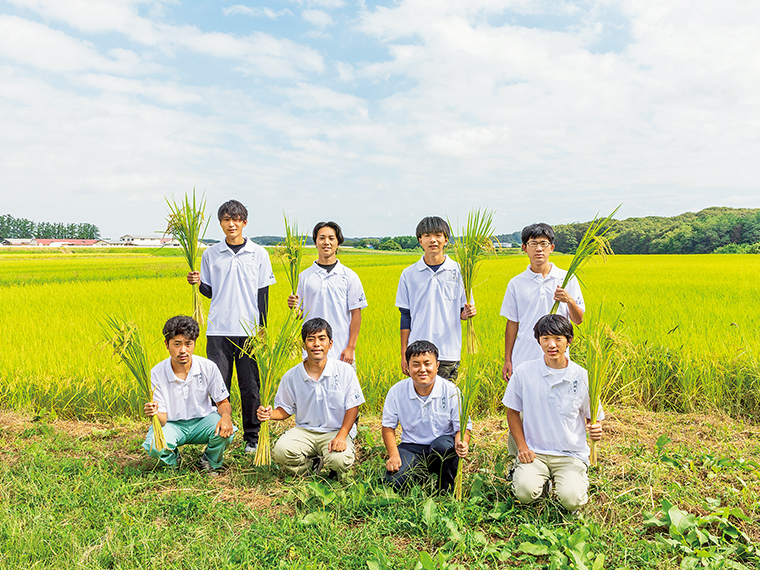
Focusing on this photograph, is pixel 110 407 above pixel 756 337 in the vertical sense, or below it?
below

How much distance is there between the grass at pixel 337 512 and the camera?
2.56 metres

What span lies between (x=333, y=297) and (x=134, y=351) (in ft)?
5.43

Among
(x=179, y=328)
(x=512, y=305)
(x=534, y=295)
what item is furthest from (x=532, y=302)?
(x=179, y=328)

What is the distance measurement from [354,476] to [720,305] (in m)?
8.44

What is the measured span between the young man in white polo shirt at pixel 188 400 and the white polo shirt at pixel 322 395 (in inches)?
21.4

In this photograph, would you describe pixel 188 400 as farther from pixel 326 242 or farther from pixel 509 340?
pixel 509 340

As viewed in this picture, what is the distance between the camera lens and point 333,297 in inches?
161

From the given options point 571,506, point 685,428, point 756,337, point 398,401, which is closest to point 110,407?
point 398,401

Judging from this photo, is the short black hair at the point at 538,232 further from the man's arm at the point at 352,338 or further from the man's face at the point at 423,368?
the man's arm at the point at 352,338

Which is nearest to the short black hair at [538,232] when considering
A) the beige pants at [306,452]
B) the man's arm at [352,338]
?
the man's arm at [352,338]

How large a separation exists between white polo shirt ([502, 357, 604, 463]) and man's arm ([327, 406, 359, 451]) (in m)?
1.20

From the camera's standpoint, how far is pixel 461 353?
3939mm

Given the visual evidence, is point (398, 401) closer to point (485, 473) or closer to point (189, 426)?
point (485, 473)

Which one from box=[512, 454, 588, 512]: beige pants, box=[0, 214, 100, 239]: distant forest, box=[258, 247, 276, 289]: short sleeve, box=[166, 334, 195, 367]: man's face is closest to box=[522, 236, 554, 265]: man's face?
box=[512, 454, 588, 512]: beige pants
